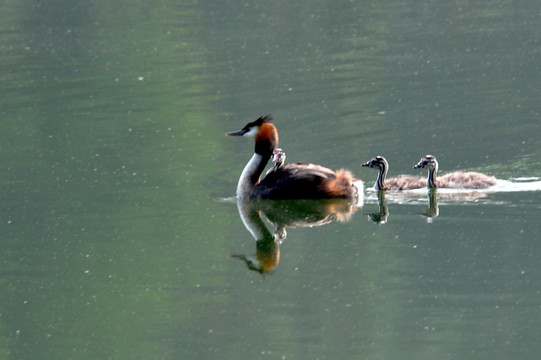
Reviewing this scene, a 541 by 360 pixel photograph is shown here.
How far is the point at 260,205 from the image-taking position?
1373 cm

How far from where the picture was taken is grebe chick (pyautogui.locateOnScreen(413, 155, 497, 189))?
1371 cm

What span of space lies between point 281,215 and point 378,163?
60.3 inches

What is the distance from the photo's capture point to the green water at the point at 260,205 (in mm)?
9281

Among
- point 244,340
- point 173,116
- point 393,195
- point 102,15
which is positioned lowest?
point 102,15

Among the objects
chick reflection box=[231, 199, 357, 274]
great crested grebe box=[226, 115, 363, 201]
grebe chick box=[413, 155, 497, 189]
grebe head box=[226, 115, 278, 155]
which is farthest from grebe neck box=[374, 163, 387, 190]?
grebe head box=[226, 115, 278, 155]

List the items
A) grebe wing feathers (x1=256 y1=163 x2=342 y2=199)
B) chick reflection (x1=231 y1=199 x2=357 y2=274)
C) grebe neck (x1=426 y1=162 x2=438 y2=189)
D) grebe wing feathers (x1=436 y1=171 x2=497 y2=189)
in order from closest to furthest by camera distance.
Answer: chick reflection (x1=231 y1=199 x2=357 y2=274) → grebe wing feathers (x1=256 y1=163 x2=342 y2=199) → grebe wing feathers (x1=436 y1=171 x2=497 y2=189) → grebe neck (x1=426 y1=162 x2=438 y2=189)

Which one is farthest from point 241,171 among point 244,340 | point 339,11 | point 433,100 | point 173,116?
point 339,11

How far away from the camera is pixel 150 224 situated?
12.8 metres

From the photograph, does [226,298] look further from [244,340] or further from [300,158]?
[300,158]

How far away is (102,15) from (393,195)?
19380 mm

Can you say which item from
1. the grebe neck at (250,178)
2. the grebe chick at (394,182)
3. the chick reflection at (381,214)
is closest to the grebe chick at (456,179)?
the grebe chick at (394,182)

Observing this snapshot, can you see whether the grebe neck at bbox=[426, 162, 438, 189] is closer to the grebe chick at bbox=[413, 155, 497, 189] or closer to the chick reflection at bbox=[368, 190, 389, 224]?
the grebe chick at bbox=[413, 155, 497, 189]

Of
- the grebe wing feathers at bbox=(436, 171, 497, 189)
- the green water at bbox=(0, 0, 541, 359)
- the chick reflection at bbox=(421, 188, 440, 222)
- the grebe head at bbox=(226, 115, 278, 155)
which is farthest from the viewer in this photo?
the grebe head at bbox=(226, 115, 278, 155)

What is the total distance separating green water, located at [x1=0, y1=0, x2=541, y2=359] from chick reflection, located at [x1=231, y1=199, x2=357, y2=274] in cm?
5
